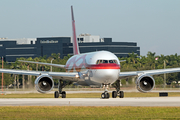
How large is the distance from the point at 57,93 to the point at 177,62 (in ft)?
426

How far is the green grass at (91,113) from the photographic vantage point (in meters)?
22.3

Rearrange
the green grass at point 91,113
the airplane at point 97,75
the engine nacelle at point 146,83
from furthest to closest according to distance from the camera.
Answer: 1. the engine nacelle at point 146,83
2. the airplane at point 97,75
3. the green grass at point 91,113

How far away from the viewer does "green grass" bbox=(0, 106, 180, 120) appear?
2231 centimetres

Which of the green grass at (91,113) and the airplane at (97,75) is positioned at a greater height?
the airplane at (97,75)

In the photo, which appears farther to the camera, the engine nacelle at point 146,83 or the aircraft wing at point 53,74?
the aircraft wing at point 53,74

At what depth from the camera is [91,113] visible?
2422cm

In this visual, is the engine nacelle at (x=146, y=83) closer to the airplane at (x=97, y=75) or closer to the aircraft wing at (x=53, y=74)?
the airplane at (x=97, y=75)

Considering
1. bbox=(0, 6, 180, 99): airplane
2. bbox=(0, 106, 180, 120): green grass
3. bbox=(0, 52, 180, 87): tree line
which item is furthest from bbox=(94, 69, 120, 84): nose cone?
bbox=(0, 52, 180, 87): tree line

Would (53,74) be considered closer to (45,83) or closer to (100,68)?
(45,83)

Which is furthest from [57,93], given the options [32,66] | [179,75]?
[32,66]

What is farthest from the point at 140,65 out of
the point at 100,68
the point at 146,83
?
the point at 100,68

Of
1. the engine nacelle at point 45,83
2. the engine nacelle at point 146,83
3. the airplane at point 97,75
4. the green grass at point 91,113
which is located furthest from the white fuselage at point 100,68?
the green grass at point 91,113

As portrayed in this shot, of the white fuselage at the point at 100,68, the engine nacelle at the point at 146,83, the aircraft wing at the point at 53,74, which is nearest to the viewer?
the white fuselage at the point at 100,68

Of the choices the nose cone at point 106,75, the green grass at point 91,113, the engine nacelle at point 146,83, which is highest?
the nose cone at point 106,75
